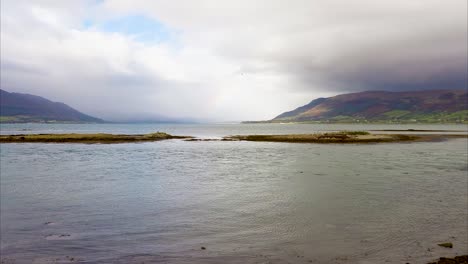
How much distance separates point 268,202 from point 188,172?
20.9m

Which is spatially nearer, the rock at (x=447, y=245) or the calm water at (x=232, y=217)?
the calm water at (x=232, y=217)

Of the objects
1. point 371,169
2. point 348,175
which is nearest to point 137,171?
point 348,175

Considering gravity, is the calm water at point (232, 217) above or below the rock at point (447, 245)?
below

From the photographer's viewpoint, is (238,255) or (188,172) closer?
(238,255)

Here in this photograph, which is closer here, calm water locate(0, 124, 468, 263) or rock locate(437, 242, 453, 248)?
calm water locate(0, 124, 468, 263)

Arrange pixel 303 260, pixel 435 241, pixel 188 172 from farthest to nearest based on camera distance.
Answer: pixel 188 172 < pixel 435 241 < pixel 303 260

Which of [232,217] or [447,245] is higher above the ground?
[447,245]

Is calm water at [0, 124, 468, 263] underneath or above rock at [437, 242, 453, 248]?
underneath

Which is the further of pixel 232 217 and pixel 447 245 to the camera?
pixel 232 217

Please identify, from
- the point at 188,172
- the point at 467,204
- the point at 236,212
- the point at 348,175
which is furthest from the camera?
the point at 188,172

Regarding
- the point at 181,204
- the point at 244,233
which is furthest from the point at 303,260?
the point at 181,204

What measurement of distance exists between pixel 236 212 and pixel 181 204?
5146 mm

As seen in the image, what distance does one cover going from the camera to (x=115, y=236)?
62.4 ft

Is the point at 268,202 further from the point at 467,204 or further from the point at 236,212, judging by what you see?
the point at 467,204
